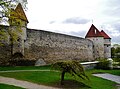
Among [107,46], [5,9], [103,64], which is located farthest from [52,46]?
[107,46]

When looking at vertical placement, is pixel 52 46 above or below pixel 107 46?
below

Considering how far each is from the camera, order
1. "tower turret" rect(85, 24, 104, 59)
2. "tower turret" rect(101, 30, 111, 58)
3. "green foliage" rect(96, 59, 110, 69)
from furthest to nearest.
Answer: "tower turret" rect(101, 30, 111, 58) → "tower turret" rect(85, 24, 104, 59) → "green foliage" rect(96, 59, 110, 69)

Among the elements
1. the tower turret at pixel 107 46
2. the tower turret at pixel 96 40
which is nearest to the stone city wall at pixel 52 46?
the tower turret at pixel 96 40

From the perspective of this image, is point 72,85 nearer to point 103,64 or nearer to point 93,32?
point 103,64

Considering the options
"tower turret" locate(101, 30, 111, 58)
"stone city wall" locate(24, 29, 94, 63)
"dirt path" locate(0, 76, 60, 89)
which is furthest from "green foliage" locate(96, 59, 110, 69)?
"tower turret" locate(101, 30, 111, 58)

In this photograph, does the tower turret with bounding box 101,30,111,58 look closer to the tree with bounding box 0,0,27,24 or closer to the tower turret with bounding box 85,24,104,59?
the tower turret with bounding box 85,24,104,59

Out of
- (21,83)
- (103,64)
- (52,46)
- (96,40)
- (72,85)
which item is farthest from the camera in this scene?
(96,40)

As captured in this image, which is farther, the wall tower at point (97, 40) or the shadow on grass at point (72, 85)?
the wall tower at point (97, 40)

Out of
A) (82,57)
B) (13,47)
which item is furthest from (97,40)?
(13,47)

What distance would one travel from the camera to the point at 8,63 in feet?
92.7

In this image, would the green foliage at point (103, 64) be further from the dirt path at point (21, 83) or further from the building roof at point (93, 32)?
the dirt path at point (21, 83)

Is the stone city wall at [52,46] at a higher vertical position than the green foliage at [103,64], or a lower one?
higher

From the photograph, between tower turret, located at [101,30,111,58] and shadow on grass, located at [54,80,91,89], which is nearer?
shadow on grass, located at [54,80,91,89]

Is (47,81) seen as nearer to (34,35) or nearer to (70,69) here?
(70,69)
